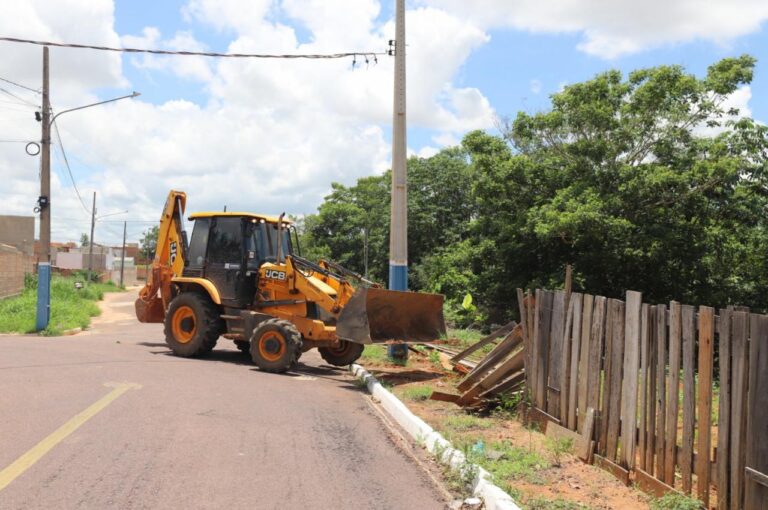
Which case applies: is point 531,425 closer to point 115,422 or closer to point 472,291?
point 115,422

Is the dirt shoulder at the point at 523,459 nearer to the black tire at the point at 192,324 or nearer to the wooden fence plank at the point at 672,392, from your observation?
the wooden fence plank at the point at 672,392

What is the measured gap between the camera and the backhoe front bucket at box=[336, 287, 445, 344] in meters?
11.5

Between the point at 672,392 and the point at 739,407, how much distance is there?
30.2 inches

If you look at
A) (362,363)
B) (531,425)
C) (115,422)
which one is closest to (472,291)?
(362,363)

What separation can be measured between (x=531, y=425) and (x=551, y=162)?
15.5m

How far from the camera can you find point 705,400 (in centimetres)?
508

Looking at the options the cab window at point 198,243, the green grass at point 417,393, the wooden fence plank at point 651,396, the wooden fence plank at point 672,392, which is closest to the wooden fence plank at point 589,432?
the wooden fence plank at point 651,396

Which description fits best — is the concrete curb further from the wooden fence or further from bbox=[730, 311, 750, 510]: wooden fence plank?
bbox=[730, 311, 750, 510]: wooden fence plank

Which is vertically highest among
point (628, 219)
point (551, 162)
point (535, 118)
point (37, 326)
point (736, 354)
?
point (535, 118)

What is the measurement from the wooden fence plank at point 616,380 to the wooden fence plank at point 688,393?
969 mm

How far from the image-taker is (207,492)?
5.41 m

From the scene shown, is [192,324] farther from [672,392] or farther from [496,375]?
[672,392]

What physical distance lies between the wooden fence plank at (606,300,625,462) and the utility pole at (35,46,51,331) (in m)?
18.0

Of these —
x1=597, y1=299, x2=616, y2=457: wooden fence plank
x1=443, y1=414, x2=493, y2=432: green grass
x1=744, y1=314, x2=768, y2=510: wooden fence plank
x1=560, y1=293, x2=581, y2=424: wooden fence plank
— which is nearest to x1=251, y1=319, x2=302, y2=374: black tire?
x1=443, y1=414, x2=493, y2=432: green grass
